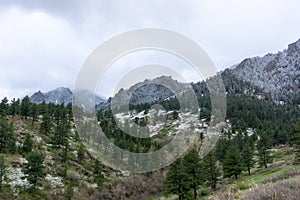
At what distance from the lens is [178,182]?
37.9m

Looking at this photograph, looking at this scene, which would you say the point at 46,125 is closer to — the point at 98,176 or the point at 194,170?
the point at 98,176

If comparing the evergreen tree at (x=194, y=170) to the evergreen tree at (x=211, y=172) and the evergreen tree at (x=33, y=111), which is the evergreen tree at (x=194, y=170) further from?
the evergreen tree at (x=33, y=111)

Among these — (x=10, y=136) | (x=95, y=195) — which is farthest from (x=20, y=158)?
(x=95, y=195)

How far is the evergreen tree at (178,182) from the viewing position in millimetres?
37219

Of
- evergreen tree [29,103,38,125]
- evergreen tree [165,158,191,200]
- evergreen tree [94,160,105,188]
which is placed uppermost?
evergreen tree [29,103,38,125]

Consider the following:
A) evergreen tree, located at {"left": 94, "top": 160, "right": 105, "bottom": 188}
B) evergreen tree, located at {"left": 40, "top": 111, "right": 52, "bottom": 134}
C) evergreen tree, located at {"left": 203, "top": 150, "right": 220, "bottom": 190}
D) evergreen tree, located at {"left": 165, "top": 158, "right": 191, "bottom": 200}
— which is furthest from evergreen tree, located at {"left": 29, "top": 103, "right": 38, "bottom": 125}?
evergreen tree, located at {"left": 203, "top": 150, "right": 220, "bottom": 190}

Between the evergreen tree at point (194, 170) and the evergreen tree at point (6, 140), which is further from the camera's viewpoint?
the evergreen tree at point (6, 140)

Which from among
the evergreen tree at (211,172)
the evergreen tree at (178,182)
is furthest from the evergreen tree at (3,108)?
the evergreen tree at (211,172)

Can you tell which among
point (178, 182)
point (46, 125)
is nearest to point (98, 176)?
A: point (46, 125)

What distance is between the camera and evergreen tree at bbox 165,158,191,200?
3722cm

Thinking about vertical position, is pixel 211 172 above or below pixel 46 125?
below

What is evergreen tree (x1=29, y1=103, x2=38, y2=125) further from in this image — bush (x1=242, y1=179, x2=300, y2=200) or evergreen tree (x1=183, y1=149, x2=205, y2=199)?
bush (x1=242, y1=179, x2=300, y2=200)

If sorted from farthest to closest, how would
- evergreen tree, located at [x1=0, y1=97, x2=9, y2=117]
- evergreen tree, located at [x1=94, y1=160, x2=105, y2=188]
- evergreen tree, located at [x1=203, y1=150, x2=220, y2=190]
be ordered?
evergreen tree, located at [x1=0, y1=97, x2=9, y2=117]
evergreen tree, located at [x1=94, y1=160, x2=105, y2=188]
evergreen tree, located at [x1=203, y1=150, x2=220, y2=190]

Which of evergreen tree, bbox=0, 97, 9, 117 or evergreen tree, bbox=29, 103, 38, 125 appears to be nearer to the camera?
evergreen tree, bbox=0, 97, 9, 117
